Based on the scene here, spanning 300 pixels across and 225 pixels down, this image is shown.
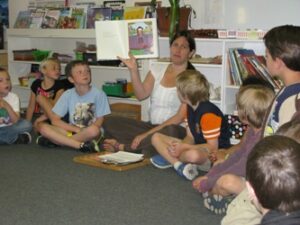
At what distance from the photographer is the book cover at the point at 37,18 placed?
584 cm

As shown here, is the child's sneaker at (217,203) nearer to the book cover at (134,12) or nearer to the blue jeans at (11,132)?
the blue jeans at (11,132)

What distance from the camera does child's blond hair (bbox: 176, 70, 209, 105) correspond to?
11.0 feet

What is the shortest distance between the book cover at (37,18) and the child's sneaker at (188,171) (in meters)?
3.15

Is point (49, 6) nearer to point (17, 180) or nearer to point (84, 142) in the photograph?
point (84, 142)

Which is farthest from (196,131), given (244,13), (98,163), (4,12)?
(4,12)

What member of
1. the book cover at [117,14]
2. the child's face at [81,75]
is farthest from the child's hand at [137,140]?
the book cover at [117,14]

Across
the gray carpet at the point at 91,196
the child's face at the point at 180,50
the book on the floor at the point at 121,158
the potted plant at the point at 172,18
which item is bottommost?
the gray carpet at the point at 91,196

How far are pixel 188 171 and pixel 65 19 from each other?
2.94 meters

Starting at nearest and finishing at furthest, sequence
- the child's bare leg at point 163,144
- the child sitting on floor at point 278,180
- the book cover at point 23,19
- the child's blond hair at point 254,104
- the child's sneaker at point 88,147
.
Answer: the child sitting on floor at point 278,180 < the child's blond hair at point 254,104 < the child's bare leg at point 163,144 < the child's sneaker at point 88,147 < the book cover at point 23,19

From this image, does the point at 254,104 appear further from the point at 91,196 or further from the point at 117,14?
the point at 117,14

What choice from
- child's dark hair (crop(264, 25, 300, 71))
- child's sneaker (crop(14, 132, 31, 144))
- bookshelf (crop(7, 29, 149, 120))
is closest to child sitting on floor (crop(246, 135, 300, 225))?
child's dark hair (crop(264, 25, 300, 71))

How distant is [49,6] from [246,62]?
2.76 meters

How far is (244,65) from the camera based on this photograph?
4.25 metres

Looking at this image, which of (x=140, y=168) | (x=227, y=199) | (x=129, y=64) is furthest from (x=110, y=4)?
(x=227, y=199)
